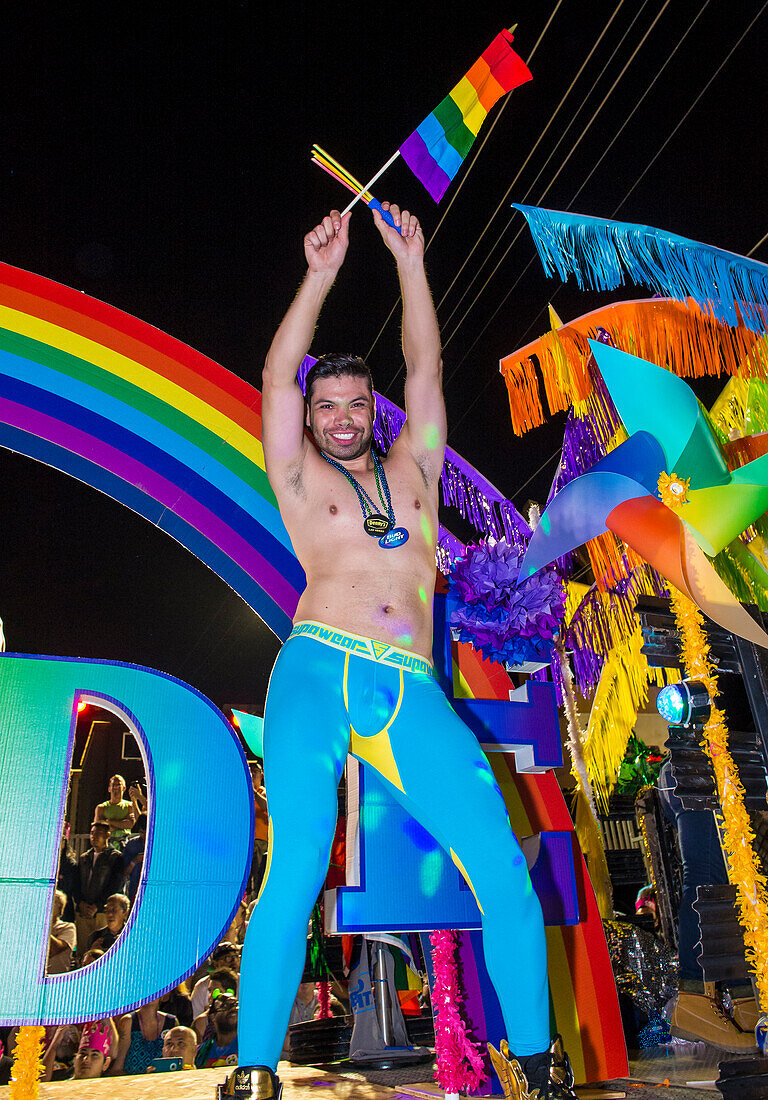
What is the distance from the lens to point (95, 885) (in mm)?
6203

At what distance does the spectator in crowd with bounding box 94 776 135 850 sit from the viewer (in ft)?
21.8

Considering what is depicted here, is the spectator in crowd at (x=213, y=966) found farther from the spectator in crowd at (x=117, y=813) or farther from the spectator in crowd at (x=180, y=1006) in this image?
→ the spectator in crowd at (x=117, y=813)

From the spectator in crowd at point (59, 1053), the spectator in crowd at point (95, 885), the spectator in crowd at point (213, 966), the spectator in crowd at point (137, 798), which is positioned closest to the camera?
the spectator in crowd at point (59, 1053)

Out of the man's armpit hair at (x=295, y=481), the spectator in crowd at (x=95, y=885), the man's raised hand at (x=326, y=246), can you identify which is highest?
the man's raised hand at (x=326, y=246)

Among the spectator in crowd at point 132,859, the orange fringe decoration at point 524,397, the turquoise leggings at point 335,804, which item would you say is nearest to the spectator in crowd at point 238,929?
the spectator in crowd at point 132,859

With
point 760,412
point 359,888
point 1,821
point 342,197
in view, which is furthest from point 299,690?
point 342,197

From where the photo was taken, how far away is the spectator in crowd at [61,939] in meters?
5.61

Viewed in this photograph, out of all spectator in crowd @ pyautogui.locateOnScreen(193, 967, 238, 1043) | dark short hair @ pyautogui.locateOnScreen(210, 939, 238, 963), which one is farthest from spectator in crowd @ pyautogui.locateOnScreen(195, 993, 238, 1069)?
dark short hair @ pyautogui.locateOnScreen(210, 939, 238, 963)

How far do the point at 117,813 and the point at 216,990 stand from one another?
5.48ft

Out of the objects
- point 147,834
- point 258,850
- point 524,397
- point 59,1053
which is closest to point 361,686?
point 147,834

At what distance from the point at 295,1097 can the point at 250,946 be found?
1.95 metres

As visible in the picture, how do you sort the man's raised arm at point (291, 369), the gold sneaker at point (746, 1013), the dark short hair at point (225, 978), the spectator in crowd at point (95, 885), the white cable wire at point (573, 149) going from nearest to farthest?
the man's raised arm at point (291, 369) < the gold sneaker at point (746, 1013) < the white cable wire at point (573, 149) < the spectator in crowd at point (95, 885) < the dark short hair at point (225, 978)

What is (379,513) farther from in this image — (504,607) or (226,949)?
(226,949)

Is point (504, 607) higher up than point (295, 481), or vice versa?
point (295, 481)
